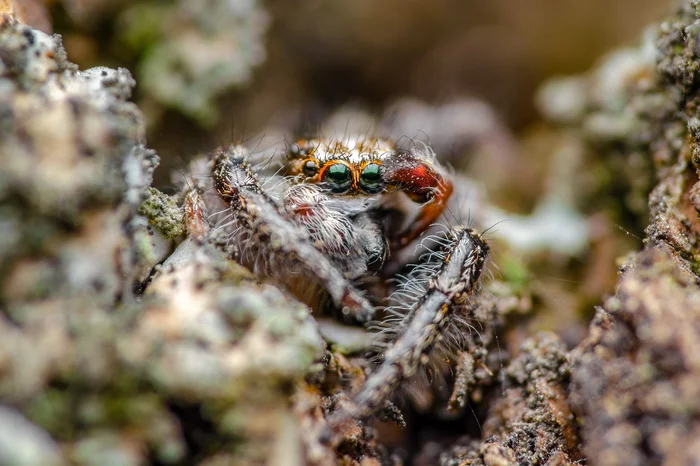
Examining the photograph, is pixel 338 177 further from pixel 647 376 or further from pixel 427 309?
pixel 647 376

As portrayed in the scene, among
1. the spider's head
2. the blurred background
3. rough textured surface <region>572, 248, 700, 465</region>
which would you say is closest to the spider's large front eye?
the spider's head

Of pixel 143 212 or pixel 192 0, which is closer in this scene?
pixel 143 212

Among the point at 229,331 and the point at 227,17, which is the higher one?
the point at 227,17

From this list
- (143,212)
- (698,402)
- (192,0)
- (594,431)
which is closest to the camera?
(698,402)

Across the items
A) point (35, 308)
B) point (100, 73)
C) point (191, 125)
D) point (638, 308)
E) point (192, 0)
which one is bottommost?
point (35, 308)

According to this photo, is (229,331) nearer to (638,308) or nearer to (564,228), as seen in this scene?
(638,308)

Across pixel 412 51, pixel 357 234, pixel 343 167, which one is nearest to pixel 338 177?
pixel 343 167

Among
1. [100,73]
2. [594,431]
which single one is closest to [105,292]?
[100,73]

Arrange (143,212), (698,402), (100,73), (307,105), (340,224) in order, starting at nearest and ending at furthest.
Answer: (698,402) → (100,73) → (143,212) → (340,224) → (307,105)
